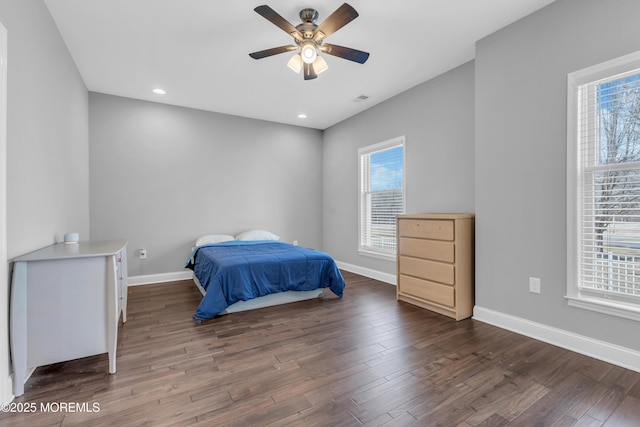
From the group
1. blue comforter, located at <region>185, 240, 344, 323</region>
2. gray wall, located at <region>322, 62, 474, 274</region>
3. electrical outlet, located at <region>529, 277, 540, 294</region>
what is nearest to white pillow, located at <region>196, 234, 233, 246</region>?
blue comforter, located at <region>185, 240, 344, 323</region>


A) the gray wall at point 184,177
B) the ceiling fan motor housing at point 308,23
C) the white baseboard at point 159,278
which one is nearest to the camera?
the ceiling fan motor housing at point 308,23

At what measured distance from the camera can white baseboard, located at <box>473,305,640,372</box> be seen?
6.45ft

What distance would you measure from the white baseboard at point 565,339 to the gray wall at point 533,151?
0.05 m

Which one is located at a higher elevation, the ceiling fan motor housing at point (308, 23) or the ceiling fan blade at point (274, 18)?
the ceiling fan motor housing at point (308, 23)

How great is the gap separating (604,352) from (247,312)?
2948 mm

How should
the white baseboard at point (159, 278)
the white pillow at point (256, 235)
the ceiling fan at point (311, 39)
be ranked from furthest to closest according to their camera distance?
the white pillow at point (256, 235)
the white baseboard at point (159, 278)
the ceiling fan at point (311, 39)

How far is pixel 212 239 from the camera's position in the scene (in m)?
4.51

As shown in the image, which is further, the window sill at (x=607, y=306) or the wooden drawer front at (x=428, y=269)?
the wooden drawer front at (x=428, y=269)

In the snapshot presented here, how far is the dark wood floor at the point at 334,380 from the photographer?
1541 millimetres

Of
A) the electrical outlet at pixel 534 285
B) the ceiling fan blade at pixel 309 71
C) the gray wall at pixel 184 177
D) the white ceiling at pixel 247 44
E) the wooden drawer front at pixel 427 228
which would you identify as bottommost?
the electrical outlet at pixel 534 285

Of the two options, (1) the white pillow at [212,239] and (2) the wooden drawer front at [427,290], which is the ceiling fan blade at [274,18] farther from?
(1) the white pillow at [212,239]

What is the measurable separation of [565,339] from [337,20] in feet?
9.65

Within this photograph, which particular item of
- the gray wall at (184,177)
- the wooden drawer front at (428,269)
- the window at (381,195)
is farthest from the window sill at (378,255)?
the gray wall at (184,177)

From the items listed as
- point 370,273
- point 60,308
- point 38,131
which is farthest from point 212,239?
point 60,308
